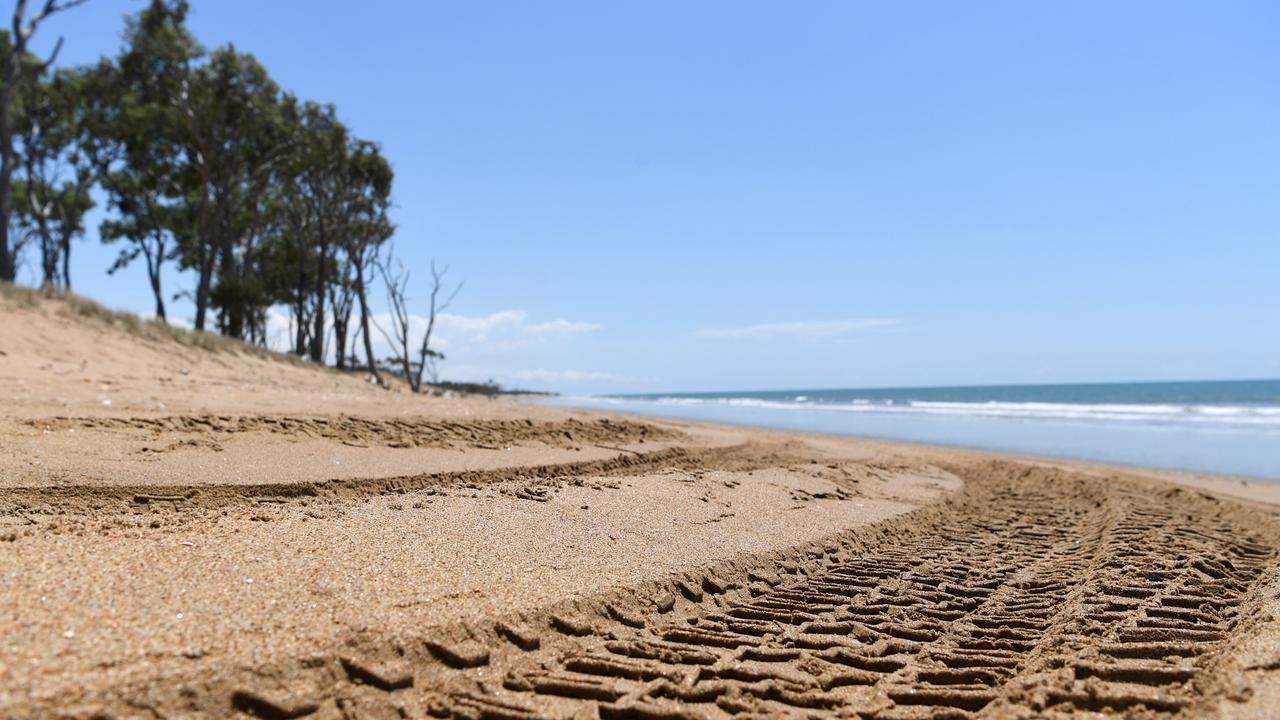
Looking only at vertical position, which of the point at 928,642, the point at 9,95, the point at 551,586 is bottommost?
the point at 928,642

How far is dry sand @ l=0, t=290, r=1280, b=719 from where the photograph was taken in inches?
111

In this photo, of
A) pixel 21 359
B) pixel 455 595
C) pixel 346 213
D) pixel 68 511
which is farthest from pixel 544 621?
pixel 346 213

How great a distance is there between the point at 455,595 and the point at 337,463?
350 cm

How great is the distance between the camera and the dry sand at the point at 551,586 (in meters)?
2.81

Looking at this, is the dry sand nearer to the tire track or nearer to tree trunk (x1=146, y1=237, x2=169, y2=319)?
the tire track

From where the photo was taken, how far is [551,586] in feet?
12.9

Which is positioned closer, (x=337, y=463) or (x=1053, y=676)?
(x=1053, y=676)

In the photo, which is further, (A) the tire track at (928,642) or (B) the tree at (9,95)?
(B) the tree at (9,95)

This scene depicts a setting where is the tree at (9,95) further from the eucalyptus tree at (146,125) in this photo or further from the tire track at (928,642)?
the tire track at (928,642)

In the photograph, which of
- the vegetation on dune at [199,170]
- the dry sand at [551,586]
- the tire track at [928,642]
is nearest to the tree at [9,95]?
the vegetation on dune at [199,170]

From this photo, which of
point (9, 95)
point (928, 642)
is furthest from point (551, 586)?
point (9, 95)

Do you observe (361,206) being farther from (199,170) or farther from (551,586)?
(551,586)

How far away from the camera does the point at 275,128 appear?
79.8 ft

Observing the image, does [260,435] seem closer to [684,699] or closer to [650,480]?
[650,480]
